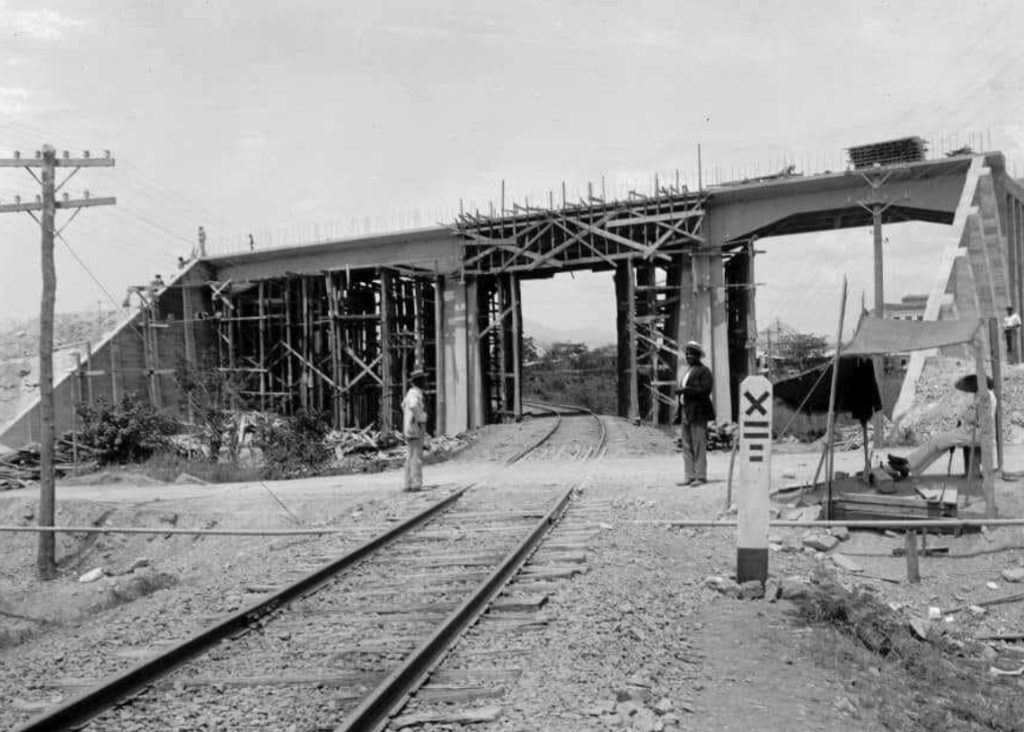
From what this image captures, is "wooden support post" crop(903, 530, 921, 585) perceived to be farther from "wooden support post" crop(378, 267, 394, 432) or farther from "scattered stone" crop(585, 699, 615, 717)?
"wooden support post" crop(378, 267, 394, 432)

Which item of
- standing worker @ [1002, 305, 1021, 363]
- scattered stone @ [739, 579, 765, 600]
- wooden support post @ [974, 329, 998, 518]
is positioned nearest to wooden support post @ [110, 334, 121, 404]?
standing worker @ [1002, 305, 1021, 363]

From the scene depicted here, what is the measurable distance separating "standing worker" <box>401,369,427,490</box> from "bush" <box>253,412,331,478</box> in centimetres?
732

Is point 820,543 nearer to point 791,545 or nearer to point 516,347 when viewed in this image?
point 791,545

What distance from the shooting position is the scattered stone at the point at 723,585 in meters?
7.21

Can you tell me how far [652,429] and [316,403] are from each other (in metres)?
14.2

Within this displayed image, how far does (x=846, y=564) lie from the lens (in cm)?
987

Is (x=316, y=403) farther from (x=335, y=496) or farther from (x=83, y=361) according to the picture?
(x=335, y=496)

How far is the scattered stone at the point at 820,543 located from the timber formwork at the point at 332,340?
2119cm

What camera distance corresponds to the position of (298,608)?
6.97 meters

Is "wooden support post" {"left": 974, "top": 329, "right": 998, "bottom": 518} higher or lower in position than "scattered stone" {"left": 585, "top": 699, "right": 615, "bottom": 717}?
higher

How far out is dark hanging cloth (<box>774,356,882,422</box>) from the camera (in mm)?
12648

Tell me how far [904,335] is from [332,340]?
23996 millimetres

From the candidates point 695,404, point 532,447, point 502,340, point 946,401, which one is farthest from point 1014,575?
point 502,340

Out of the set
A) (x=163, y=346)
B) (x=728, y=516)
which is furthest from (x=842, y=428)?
(x=163, y=346)
